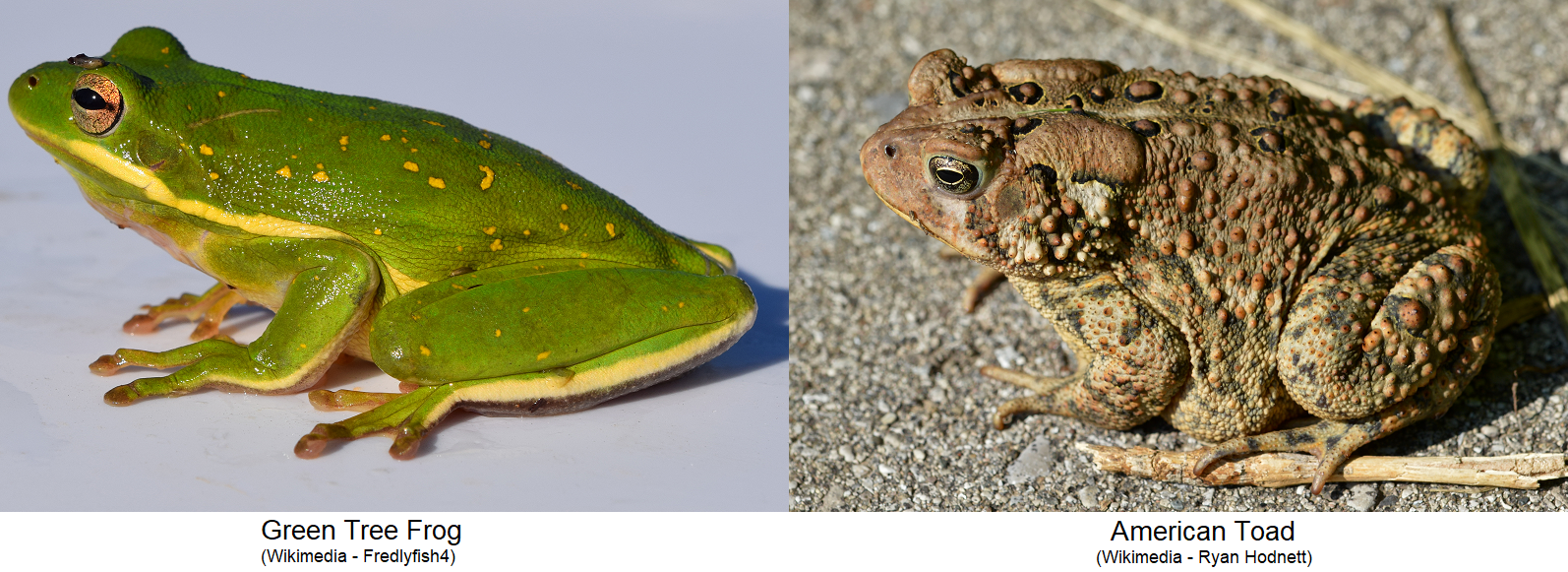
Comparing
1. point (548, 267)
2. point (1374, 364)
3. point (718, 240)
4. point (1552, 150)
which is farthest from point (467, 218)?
point (1552, 150)

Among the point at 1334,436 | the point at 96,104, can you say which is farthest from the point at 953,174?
the point at 96,104

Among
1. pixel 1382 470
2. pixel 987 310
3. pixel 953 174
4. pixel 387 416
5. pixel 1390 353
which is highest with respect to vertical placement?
pixel 987 310

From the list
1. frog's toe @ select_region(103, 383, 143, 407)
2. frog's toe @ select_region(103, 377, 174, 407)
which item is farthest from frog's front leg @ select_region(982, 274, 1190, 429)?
frog's toe @ select_region(103, 383, 143, 407)

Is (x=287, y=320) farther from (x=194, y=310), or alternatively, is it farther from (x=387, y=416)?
(x=194, y=310)

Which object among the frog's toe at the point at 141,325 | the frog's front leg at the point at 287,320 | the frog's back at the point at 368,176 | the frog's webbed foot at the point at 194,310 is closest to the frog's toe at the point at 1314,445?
the frog's back at the point at 368,176

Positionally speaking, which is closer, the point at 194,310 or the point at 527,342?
the point at 527,342

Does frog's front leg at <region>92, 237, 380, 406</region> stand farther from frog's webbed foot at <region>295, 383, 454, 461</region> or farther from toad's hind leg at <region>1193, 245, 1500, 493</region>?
toad's hind leg at <region>1193, 245, 1500, 493</region>
